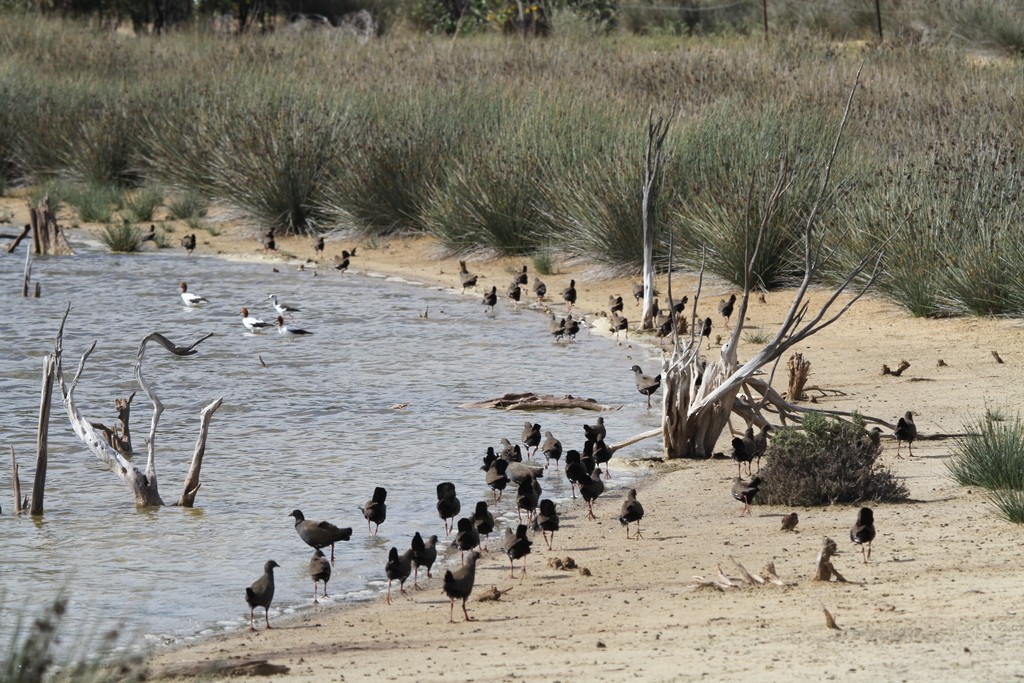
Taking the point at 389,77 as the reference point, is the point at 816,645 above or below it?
below

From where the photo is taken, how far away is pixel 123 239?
2202 cm

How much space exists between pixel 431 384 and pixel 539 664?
7578 mm

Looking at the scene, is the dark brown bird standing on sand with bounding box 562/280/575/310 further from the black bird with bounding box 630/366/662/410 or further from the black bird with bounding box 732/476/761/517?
the black bird with bounding box 732/476/761/517

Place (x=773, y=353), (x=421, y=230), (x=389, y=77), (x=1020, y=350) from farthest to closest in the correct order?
(x=389, y=77)
(x=421, y=230)
(x=1020, y=350)
(x=773, y=353)

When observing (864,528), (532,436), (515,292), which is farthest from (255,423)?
(864,528)

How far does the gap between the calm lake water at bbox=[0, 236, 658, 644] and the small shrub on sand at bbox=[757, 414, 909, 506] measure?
1081 millimetres

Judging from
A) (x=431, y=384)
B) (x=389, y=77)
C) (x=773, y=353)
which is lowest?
(x=431, y=384)

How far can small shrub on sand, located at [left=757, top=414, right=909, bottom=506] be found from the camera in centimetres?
859

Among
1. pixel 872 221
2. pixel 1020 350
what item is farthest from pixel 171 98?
pixel 1020 350

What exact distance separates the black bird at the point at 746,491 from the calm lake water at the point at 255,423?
92cm

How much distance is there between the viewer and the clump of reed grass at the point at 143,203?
79.7 ft

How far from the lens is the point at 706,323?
47.9 feet

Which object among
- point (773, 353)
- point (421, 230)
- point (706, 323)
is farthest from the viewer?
point (421, 230)

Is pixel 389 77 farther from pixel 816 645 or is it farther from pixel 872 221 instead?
pixel 816 645
